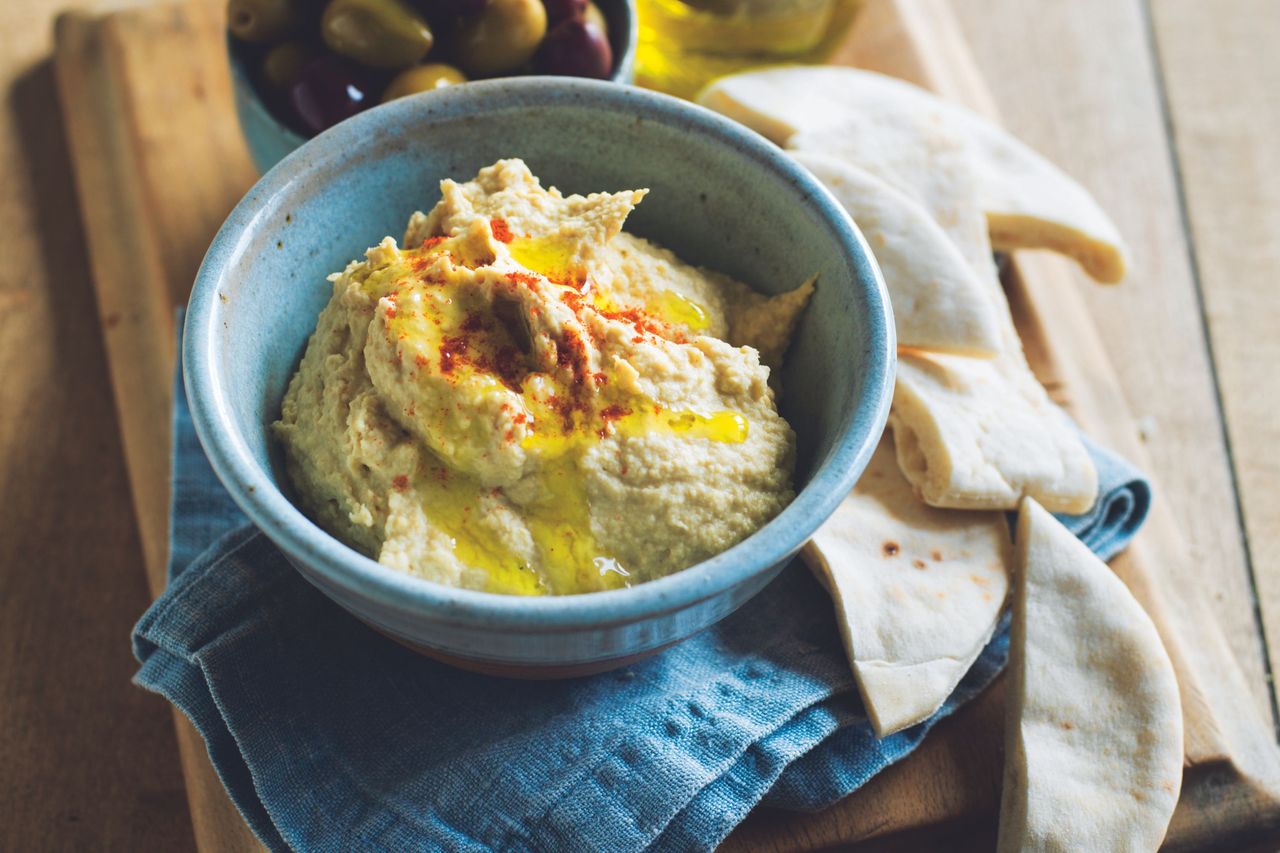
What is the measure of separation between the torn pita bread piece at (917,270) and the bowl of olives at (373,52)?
524mm

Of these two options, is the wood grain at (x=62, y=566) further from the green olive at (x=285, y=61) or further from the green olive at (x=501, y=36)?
the green olive at (x=501, y=36)

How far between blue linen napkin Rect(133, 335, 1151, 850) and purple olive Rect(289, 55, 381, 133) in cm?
78

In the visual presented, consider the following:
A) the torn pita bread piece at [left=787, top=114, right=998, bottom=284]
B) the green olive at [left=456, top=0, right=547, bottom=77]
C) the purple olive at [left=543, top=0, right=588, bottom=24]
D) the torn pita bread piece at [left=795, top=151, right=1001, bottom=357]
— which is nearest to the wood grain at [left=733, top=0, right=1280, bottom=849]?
the torn pita bread piece at [left=787, top=114, right=998, bottom=284]

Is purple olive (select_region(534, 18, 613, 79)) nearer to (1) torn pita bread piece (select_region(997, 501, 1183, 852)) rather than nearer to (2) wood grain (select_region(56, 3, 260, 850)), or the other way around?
(2) wood grain (select_region(56, 3, 260, 850))

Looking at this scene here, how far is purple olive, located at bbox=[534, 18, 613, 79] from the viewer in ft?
7.32

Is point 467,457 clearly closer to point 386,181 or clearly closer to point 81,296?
point 386,181

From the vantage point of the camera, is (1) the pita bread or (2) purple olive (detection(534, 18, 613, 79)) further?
(2) purple olive (detection(534, 18, 613, 79))

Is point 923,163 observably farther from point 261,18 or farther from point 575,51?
point 261,18

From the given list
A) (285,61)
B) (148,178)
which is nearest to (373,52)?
(285,61)

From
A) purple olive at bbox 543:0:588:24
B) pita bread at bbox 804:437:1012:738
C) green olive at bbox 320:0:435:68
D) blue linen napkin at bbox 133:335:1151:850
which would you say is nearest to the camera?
blue linen napkin at bbox 133:335:1151:850

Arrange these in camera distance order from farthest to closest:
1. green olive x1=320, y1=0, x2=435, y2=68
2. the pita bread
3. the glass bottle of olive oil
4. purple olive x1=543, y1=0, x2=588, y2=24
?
the glass bottle of olive oil → purple olive x1=543, y1=0, x2=588, y2=24 → green olive x1=320, y1=0, x2=435, y2=68 → the pita bread

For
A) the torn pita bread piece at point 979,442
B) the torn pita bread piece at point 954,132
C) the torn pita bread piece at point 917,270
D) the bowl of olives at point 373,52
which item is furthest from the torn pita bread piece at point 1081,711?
the bowl of olives at point 373,52

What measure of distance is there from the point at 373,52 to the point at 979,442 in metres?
1.27

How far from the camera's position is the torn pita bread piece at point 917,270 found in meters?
2.03
